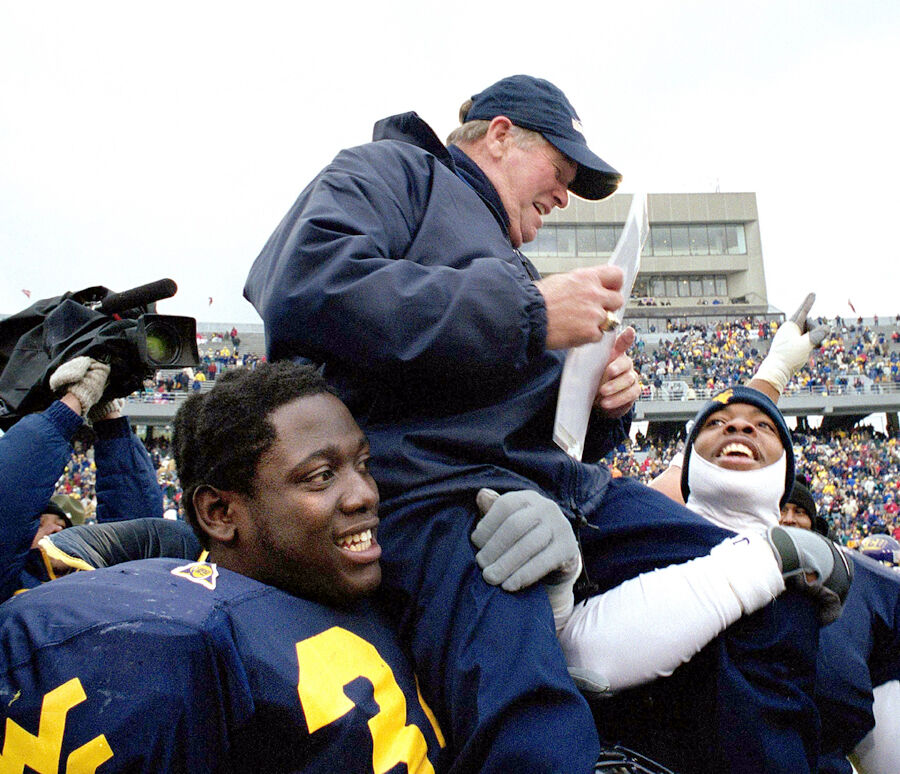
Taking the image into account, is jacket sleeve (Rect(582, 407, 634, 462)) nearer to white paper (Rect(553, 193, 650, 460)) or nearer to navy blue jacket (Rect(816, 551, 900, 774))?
white paper (Rect(553, 193, 650, 460))

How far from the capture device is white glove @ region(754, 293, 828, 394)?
3328 mm

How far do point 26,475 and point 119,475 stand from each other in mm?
1049

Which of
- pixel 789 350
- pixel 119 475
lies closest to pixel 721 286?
pixel 789 350

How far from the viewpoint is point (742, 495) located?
7.23ft

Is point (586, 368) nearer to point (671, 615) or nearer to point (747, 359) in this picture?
point (671, 615)

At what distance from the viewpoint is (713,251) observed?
45.4 m

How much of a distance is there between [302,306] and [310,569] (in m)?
0.50

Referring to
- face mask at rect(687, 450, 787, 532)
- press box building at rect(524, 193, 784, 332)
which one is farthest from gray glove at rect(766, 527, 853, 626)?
press box building at rect(524, 193, 784, 332)

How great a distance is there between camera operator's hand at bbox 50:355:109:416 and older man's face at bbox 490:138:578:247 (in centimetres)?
131

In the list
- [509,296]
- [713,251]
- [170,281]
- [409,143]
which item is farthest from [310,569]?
[713,251]

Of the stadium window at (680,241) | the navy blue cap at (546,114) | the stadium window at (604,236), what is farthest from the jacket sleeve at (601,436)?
the stadium window at (680,241)

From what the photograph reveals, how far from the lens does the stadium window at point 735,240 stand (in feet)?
149

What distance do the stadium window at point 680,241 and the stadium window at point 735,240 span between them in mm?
2457

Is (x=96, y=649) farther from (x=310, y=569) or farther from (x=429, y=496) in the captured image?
(x=429, y=496)
